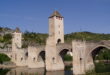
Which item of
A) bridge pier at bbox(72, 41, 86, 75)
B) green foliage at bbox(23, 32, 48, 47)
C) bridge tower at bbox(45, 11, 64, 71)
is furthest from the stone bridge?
green foliage at bbox(23, 32, 48, 47)

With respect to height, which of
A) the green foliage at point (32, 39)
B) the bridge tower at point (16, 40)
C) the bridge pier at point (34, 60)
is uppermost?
the green foliage at point (32, 39)

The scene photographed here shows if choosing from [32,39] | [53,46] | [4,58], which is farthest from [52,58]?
[32,39]

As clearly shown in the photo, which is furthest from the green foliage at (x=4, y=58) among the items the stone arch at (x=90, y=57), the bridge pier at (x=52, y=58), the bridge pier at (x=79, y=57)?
the stone arch at (x=90, y=57)

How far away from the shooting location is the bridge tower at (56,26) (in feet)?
137

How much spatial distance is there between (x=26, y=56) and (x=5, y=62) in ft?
20.0

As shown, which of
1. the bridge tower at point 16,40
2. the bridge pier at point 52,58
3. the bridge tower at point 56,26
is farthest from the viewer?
the bridge tower at point 16,40

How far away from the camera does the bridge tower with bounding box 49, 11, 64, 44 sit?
4163 cm


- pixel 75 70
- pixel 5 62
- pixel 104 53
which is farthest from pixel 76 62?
pixel 104 53

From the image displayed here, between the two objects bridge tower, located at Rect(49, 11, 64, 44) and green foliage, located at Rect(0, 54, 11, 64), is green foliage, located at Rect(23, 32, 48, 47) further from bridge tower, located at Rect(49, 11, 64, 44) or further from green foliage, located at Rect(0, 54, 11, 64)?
bridge tower, located at Rect(49, 11, 64, 44)

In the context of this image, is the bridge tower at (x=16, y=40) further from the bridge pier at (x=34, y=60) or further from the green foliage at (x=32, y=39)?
the green foliage at (x=32, y=39)

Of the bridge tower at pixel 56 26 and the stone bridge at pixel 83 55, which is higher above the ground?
the bridge tower at pixel 56 26

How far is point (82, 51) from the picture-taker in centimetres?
3306

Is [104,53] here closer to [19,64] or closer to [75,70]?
[19,64]

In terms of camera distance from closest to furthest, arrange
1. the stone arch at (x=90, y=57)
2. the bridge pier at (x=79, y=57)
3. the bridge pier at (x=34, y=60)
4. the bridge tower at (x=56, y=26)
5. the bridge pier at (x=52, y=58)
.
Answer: the stone arch at (x=90, y=57) → the bridge pier at (x=79, y=57) → the bridge pier at (x=52, y=58) → the bridge tower at (x=56, y=26) → the bridge pier at (x=34, y=60)
